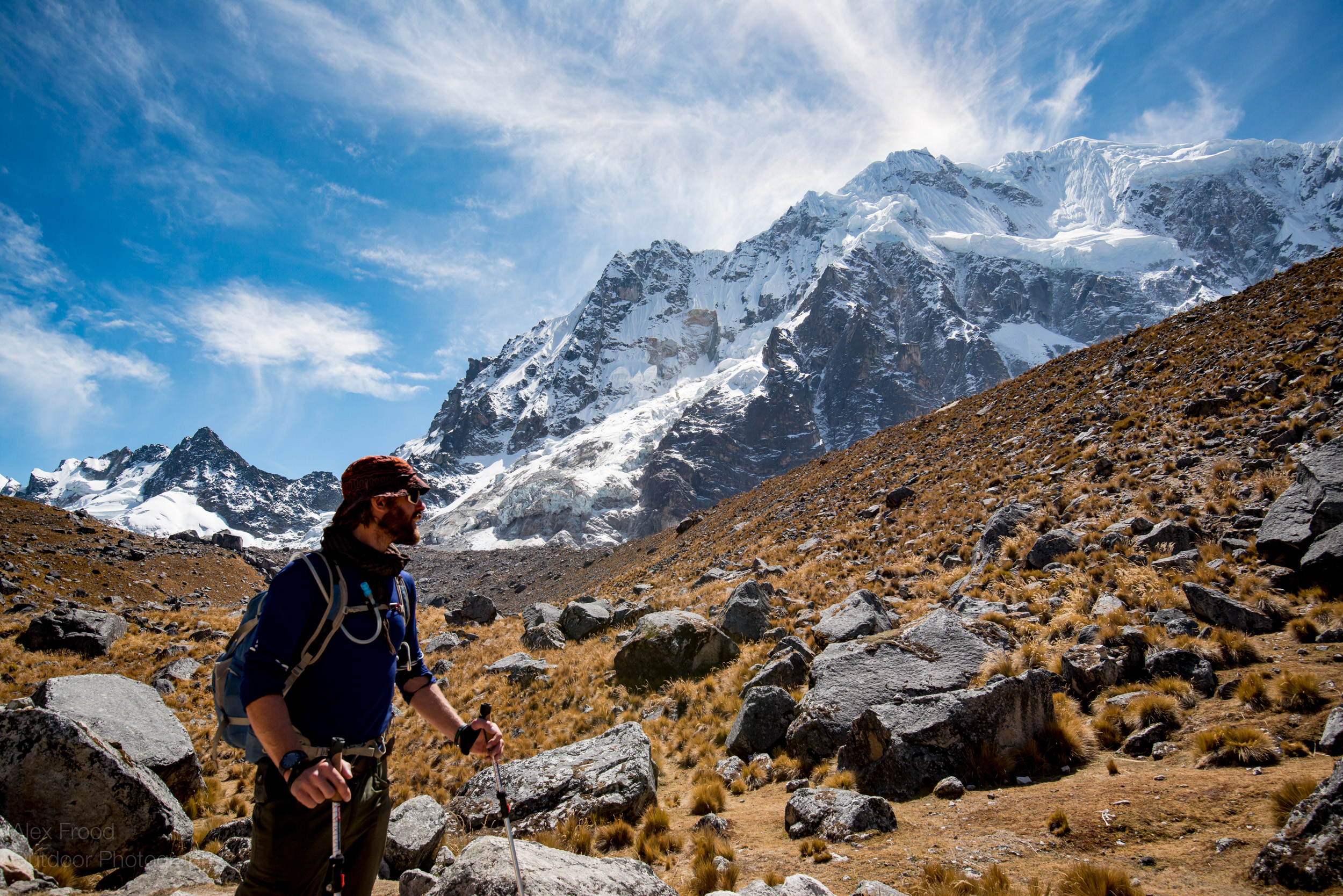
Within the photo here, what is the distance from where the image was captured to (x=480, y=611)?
26.8 m

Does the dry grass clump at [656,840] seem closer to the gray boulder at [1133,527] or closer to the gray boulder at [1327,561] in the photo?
the gray boulder at [1327,561]

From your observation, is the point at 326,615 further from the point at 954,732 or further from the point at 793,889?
the point at 954,732

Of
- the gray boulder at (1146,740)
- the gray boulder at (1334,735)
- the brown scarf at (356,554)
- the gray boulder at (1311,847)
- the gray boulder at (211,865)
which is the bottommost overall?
the gray boulder at (211,865)

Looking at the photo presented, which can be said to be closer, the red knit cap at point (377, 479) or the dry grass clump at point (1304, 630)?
the red knit cap at point (377, 479)

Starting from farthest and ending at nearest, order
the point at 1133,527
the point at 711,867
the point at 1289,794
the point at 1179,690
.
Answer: the point at 1133,527 → the point at 1179,690 → the point at 711,867 → the point at 1289,794

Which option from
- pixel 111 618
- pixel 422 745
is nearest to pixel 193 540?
pixel 111 618

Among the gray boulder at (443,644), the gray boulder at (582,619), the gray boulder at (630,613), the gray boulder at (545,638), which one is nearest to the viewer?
the gray boulder at (545,638)

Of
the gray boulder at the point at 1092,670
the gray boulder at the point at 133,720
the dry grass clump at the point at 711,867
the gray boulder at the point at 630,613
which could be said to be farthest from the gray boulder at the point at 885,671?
the gray boulder at the point at 630,613

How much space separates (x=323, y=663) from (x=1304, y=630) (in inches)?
390

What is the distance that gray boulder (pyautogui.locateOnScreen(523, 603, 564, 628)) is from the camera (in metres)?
19.7

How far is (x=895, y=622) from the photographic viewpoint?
10656 mm

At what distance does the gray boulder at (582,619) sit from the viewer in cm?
1836

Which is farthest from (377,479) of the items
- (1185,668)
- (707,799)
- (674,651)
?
(674,651)

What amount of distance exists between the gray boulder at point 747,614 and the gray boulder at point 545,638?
Result: 21.3 feet
